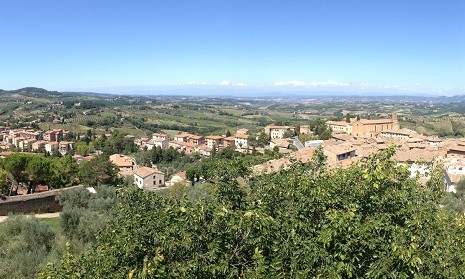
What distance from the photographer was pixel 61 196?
29.6m

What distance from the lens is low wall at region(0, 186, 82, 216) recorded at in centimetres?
3078

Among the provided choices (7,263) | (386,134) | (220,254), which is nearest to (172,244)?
(220,254)

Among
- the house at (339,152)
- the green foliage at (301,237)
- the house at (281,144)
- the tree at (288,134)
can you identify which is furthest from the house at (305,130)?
the green foliage at (301,237)

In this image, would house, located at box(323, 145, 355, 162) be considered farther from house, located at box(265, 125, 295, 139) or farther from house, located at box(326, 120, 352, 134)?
house, located at box(265, 125, 295, 139)

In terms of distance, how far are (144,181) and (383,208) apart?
145 ft

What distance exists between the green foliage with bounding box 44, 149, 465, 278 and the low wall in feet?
93.1

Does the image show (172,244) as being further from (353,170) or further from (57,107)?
(57,107)

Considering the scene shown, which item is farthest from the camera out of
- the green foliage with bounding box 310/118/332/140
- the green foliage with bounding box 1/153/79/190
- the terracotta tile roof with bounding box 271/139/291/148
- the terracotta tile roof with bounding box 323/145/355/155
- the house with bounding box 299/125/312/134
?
the house with bounding box 299/125/312/134

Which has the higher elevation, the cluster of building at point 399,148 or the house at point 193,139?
the cluster of building at point 399,148

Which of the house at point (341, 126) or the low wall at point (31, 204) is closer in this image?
the low wall at point (31, 204)

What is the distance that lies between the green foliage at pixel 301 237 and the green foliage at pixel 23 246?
918cm

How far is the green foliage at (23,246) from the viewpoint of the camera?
14055 millimetres

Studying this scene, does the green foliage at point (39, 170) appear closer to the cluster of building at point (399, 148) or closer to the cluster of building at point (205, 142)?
the cluster of building at point (399, 148)

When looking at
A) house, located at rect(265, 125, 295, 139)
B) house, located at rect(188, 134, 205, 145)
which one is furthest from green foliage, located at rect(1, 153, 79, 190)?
house, located at rect(265, 125, 295, 139)
